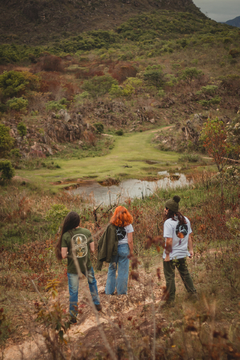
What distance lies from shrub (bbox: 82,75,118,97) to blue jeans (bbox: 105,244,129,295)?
98.7 feet

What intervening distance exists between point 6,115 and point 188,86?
23570mm

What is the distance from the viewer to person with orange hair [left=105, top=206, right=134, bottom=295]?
3826 millimetres

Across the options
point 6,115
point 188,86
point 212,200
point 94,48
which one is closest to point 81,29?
point 94,48

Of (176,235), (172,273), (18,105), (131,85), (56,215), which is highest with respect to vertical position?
(131,85)

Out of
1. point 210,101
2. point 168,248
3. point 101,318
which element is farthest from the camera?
point 210,101

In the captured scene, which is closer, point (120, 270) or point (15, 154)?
point (120, 270)

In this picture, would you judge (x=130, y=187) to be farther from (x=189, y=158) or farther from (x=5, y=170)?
(x=189, y=158)

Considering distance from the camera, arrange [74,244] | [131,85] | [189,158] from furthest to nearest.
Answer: [131,85], [189,158], [74,244]

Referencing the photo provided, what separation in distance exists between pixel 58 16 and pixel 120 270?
96.0 metres

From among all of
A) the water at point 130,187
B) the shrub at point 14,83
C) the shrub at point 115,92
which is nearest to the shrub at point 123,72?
the shrub at point 115,92

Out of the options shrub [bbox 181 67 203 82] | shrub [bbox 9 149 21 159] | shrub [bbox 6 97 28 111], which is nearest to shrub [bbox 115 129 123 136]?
shrub [bbox 6 97 28 111]

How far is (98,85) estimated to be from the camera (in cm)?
3322

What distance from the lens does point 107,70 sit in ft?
135

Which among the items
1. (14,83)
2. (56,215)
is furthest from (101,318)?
(14,83)
